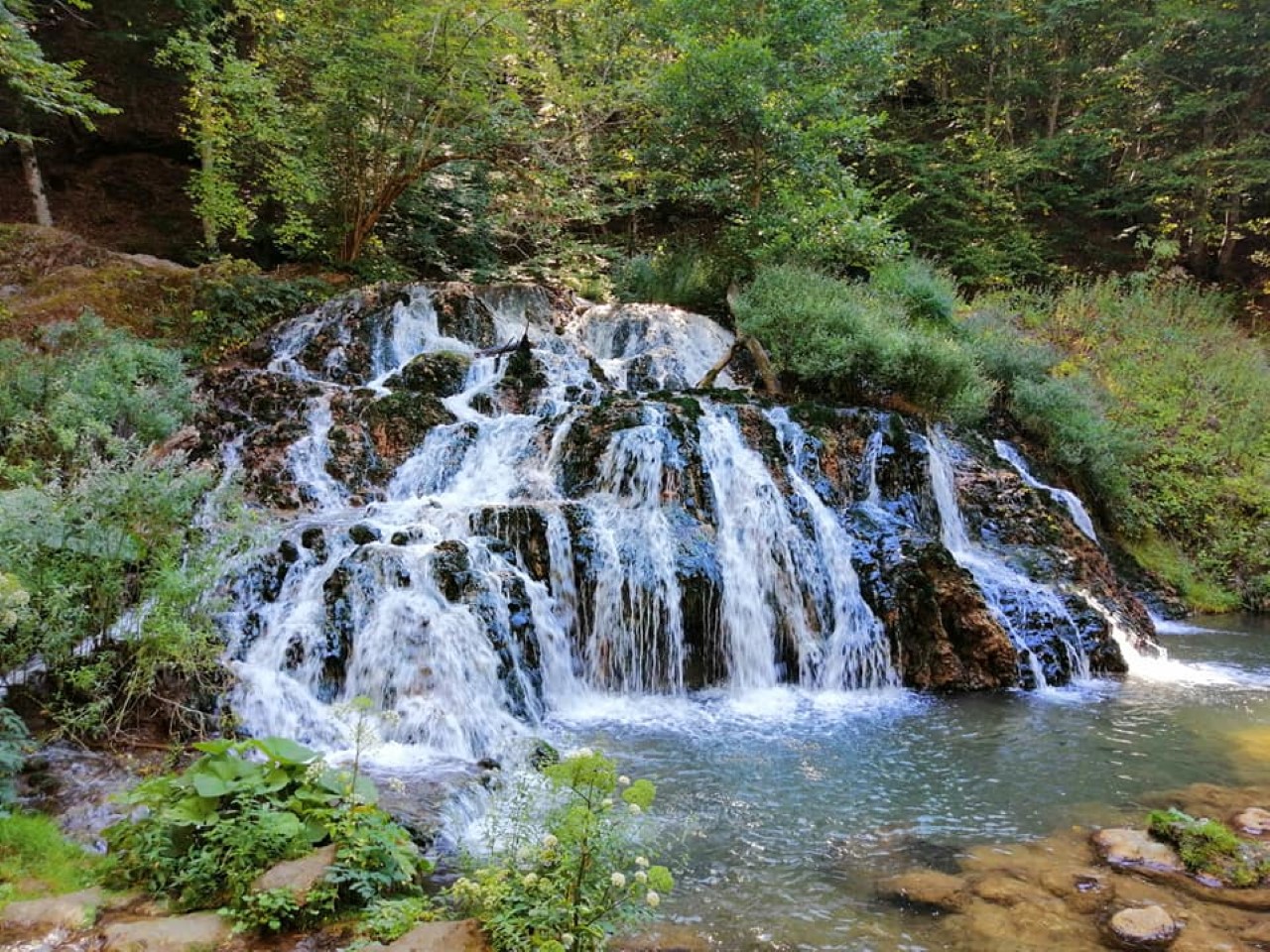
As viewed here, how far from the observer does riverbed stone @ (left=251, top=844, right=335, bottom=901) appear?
108 inches

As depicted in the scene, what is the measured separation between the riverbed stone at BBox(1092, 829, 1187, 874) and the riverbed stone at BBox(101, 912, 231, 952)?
4287 millimetres

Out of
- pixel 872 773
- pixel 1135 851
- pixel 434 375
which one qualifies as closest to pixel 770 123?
pixel 434 375

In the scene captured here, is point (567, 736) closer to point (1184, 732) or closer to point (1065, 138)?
point (1184, 732)

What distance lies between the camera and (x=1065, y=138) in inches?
712

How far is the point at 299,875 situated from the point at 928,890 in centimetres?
294

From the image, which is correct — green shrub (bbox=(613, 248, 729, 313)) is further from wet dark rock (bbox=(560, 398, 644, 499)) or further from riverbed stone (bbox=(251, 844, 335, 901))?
riverbed stone (bbox=(251, 844, 335, 901))

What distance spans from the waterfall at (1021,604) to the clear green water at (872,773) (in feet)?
1.18

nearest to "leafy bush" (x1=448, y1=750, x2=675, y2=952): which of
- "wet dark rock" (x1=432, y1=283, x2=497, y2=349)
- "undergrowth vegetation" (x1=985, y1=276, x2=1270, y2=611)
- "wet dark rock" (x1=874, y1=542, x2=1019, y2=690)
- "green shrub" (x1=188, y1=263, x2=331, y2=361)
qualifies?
"wet dark rock" (x1=874, y1=542, x2=1019, y2=690)

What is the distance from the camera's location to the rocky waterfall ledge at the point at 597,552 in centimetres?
608

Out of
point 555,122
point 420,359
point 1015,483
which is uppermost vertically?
point 555,122

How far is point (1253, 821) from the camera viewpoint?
14.4 feet

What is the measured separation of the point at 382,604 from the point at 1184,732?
6619mm

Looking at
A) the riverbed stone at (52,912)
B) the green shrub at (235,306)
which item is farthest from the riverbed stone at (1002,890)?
the green shrub at (235,306)

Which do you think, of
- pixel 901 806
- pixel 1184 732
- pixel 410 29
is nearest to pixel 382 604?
pixel 901 806
